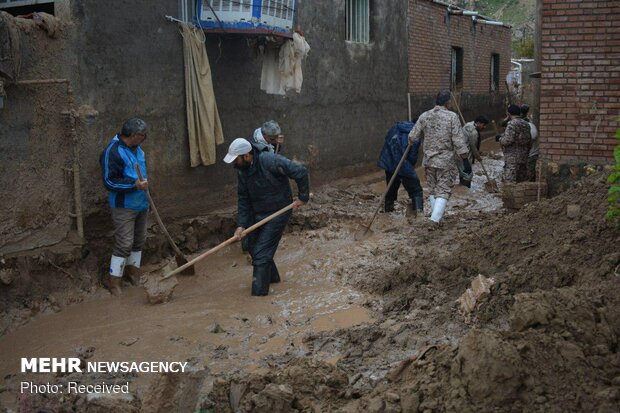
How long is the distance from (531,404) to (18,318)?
189 inches

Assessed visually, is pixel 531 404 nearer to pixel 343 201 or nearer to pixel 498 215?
pixel 498 215

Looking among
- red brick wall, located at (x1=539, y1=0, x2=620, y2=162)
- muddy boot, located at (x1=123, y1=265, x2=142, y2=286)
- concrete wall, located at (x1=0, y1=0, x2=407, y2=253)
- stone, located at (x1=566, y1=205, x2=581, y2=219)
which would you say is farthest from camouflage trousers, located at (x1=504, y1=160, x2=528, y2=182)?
muddy boot, located at (x1=123, y1=265, x2=142, y2=286)

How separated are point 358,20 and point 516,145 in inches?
179

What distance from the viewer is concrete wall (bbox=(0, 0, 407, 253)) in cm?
660

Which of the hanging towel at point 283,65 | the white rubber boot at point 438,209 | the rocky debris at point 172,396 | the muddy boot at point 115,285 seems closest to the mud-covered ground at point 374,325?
the rocky debris at point 172,396

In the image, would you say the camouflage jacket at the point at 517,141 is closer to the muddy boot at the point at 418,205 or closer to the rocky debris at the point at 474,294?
the muddy boot at the point at 418,205

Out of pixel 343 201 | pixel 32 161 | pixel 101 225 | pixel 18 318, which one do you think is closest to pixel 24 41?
pixel 32 161

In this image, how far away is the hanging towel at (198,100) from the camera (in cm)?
838

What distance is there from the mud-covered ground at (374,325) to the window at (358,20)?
15.8 ft

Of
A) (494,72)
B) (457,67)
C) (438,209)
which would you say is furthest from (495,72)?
(438,209)

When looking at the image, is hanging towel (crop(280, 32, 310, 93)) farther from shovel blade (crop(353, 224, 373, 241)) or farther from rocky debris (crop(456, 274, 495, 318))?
rocky debris (crop(456, 274, 495, 318))

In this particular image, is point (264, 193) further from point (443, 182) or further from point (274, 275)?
point (443, 182)

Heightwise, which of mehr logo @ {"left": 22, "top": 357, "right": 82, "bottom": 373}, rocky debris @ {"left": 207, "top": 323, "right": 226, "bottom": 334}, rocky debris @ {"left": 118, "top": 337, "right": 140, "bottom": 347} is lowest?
mehr logo @ {"left": 22, "top": 357, "right": 82, "bottom": 373}

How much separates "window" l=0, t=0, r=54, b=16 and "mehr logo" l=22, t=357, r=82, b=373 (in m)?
3.76
